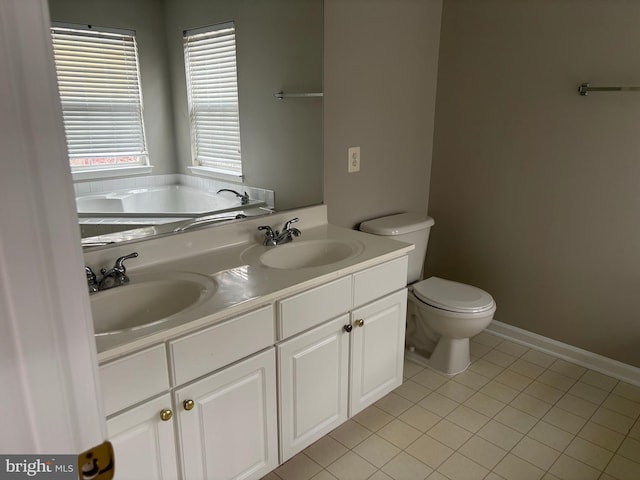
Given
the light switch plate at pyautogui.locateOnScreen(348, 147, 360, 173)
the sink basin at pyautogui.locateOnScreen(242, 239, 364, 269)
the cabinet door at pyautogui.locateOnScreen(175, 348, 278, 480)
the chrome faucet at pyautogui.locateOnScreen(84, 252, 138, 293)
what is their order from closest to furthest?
the cabinet door at pyautogui.locateOnScreen(175, 348, 278, 480), the chrome faucet at pyautogui.locateOnScreen(84, 252, 138, 293), the sink basin at pyautogui.locateOnScreen(242, 239, 364, 269), the light switch plate at pyautogui.locateOnScreen(348, 147, 360, 173)

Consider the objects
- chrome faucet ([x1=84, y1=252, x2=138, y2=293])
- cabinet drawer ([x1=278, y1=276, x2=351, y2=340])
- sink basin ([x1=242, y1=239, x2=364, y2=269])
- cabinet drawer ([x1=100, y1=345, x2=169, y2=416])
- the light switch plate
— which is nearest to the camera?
cabinet drawer ([x1=100, y1=345, x2=169, y2=416])

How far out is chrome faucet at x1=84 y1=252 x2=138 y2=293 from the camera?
158 cm

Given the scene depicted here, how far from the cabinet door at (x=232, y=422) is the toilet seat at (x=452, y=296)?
1.12 m

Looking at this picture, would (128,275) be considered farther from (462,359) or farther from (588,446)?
(588,446)

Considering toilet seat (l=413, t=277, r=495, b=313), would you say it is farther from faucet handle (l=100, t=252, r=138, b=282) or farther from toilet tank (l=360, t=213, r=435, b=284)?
faucet handle (l=100, t=252, r=138, b=282)

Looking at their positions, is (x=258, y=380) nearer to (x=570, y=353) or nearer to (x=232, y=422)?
(x=232, y=422)

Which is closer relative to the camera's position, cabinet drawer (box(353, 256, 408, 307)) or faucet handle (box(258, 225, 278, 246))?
cabinet drawer (box(353, 256, 408, 307))

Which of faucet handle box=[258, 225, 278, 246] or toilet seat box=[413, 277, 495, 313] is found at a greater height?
faucet handle box=[258, 225, 278, 246]

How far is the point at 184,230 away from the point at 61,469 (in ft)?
4.94

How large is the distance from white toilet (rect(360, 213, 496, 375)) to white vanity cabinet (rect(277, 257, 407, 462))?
32 cm

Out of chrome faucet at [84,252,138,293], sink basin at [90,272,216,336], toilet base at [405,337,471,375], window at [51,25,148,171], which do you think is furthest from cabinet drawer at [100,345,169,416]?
toilet base at [405,337,471,375]

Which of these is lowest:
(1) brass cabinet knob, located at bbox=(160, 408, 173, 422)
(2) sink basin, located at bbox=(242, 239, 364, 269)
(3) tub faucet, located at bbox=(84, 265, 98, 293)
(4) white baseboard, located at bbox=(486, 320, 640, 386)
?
(4) white baseboard, located at bbox=(486, 320, 640, 386)

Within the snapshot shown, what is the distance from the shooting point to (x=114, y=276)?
1621 millimetres

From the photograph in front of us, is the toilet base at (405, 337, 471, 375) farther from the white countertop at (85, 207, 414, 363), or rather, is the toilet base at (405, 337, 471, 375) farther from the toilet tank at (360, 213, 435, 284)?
the white countertop at (85, 207, 414, 363)
